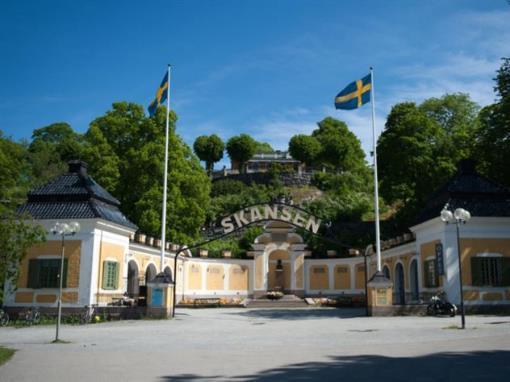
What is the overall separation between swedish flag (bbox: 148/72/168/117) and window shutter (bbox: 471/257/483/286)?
1676 centimetres

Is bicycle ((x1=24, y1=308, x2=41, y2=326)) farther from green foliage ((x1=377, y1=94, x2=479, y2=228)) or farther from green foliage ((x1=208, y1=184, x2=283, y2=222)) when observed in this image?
green foliage ((x1=208, y1=184, x2=283, y2=222))

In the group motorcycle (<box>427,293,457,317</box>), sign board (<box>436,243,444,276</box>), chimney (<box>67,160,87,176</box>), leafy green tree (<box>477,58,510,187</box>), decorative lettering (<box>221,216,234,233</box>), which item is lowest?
motorcycle (<box>427,293,457,317</box>)

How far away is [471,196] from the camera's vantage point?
24078 mm

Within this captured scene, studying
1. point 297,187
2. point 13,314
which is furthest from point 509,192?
point 297,187

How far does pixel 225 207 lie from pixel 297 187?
18.1m

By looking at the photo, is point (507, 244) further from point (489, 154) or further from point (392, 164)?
point (392, 164)

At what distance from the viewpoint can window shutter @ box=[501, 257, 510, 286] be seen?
23.3m

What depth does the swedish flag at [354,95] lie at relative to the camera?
2336 cm

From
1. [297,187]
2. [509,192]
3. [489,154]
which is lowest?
[509,192]

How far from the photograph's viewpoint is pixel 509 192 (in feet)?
80.1

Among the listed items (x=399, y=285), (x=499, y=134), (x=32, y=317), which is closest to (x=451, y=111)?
(x=499, y=134)

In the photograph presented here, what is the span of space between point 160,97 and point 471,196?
16.0 metres

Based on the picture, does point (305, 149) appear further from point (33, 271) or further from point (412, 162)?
point (33, 271)

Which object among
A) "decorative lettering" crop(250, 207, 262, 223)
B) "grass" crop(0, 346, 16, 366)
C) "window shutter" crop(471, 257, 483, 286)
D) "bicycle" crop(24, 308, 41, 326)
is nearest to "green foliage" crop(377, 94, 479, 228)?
"window shutter" crop(471, 257, 483, 286)
